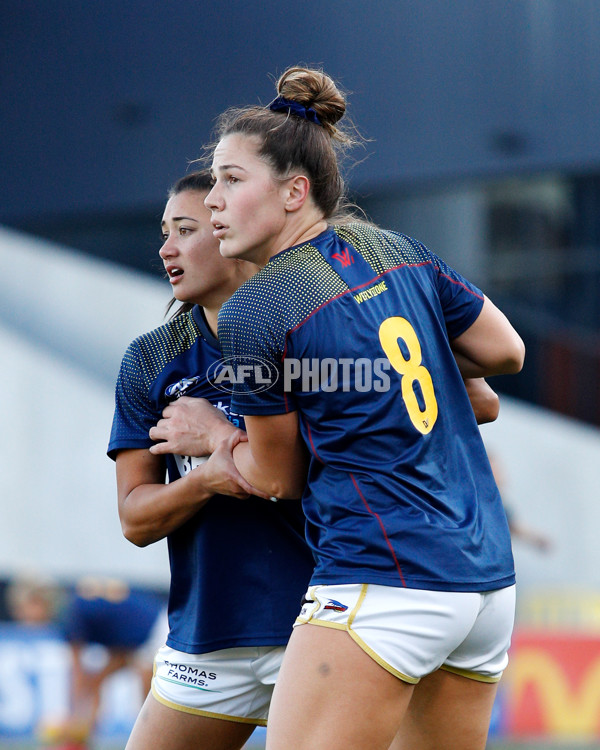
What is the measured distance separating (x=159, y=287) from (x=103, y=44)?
1.79 m

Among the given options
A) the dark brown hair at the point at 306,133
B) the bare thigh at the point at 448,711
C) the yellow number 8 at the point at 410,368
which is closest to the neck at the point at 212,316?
the dark brown hair at the point at 306,133

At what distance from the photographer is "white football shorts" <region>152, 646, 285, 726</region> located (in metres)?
2.18

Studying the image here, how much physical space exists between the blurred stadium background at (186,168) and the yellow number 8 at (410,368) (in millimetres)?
5275

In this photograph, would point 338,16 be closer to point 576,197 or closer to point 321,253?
point 576,197

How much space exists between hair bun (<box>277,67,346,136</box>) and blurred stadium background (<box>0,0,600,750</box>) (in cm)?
496

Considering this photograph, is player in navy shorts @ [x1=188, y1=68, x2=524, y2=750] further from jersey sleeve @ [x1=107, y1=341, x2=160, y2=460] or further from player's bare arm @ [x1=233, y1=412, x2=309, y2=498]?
jersey sleeve @ [x1=107, y1=341, x2=160, y2=460]

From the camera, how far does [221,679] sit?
2188mm

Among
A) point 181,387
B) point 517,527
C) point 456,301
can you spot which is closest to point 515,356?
point 456,301

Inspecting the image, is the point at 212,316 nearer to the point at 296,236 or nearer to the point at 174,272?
the point at 174,272

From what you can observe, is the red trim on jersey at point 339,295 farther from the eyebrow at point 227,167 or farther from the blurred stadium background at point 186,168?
the blurred stadium background at point 186,168

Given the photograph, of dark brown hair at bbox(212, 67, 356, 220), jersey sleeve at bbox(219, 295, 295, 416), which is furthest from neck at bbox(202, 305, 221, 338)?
jersey sleeve at bbox(219, 295, 295, 416)

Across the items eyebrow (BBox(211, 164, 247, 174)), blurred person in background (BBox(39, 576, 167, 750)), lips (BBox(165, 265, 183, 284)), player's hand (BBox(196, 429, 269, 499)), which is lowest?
blurred person in background (BBox(39, 576, 167, 750))

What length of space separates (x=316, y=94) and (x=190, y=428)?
2.42 ft

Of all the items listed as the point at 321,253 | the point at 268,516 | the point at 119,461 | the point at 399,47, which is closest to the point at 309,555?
the point at 268,516
